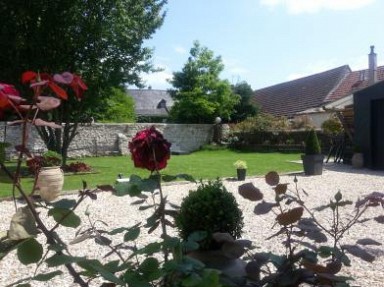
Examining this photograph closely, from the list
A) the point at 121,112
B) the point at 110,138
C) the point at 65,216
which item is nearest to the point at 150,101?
the point at 121,112

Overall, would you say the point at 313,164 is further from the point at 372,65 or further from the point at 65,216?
the point at 372,65

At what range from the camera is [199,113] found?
29.0 meters

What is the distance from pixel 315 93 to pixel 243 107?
247 inches

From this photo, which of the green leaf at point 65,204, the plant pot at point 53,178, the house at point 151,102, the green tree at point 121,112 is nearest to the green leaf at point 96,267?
the green leaf at point 65,204

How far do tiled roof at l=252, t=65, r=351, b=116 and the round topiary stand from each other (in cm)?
2916

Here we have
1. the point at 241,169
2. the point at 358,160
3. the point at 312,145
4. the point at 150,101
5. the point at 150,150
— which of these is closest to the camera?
the point at 150,150

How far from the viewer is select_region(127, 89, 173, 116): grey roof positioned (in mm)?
53350

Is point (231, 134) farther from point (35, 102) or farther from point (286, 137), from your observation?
point (35, 102)

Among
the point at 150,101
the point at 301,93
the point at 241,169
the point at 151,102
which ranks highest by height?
the point at 150,101

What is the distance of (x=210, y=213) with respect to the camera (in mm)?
2930

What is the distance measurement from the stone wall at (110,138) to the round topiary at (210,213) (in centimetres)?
1906

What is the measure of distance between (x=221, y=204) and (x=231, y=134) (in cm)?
2271

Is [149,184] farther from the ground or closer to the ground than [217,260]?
farther from the ground

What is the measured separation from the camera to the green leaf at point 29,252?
1.11 m
